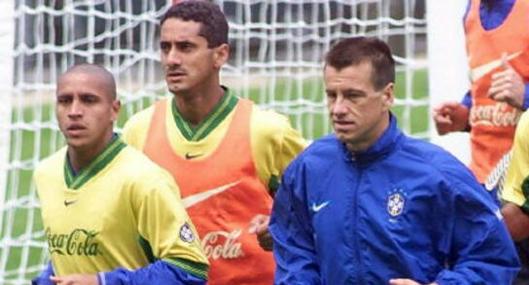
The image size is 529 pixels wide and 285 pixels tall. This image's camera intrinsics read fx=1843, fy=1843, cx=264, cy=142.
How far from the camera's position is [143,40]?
9.61 meters

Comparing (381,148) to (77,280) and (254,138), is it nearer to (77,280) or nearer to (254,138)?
(77,280)

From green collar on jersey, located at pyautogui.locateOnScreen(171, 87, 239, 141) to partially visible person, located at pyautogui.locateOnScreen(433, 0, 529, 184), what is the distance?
0.85 m

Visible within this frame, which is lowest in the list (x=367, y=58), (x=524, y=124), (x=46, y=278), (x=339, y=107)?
(x=46, y=278)

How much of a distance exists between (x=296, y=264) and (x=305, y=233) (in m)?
0.14

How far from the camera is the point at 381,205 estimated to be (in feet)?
19.6

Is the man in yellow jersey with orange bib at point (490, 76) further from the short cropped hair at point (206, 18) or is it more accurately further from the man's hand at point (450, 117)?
the short cropped hair at point (206, 18)

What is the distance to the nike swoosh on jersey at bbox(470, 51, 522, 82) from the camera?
24.2 feet

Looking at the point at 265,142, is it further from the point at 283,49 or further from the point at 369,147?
the point at 283,49

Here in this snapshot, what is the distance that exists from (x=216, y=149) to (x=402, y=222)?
1.51m

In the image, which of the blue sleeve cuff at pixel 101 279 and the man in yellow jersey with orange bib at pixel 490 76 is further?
the man in yellow jersey with orange bib at pixel 490 76

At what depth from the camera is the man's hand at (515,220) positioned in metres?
6.57

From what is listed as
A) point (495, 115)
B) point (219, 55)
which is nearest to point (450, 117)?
point (495, 115)

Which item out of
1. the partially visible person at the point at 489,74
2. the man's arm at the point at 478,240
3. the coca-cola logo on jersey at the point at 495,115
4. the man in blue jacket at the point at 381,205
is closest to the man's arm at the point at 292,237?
the man in blue jacket at the point at 381,205

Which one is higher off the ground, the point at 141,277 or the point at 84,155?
the point at 84,155
